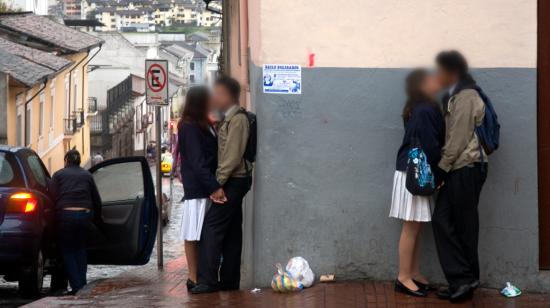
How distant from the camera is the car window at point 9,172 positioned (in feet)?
37.6

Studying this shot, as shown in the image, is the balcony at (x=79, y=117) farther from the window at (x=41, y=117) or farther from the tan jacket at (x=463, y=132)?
the tan jacket at (x=463, y=132)

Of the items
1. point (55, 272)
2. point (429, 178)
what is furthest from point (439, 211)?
point (55, 272)

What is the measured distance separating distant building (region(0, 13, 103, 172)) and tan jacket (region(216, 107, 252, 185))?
950 inches

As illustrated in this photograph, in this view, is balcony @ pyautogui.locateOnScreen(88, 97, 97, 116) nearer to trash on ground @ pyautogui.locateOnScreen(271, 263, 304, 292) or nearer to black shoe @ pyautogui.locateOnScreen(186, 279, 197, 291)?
black shoe @ pyautogui.locateOnScreen(186, 279, 197, 291)

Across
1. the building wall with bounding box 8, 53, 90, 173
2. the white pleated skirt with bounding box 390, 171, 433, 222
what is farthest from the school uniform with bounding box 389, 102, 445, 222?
the building wall with bounding box 8, 53, 90, 173

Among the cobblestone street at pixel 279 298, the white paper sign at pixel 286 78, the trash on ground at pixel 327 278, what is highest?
the white paper sign at pixel 286 78

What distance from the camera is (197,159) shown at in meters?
8.77

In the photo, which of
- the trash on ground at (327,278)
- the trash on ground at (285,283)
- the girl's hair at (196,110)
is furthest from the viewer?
the girl's hair at (196,110)

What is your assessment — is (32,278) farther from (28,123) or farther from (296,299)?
(28,123)

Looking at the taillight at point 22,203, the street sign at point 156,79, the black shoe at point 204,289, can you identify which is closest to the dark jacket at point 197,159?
the black shoe at point 204,289

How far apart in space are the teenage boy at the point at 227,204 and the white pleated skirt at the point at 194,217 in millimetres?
52

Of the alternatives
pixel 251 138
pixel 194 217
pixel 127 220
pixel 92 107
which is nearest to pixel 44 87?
pixel 92 107

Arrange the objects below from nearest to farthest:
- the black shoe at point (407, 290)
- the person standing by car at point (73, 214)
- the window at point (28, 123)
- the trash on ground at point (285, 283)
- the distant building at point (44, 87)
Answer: the black shoe at point (407, 290) → the trash on ground at point (285, 283) → the person standing by car at point (73, 214) → the distant building at point (44, 87) → the window at point (28, 123)

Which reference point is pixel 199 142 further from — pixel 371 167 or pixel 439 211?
pixel 439 211
